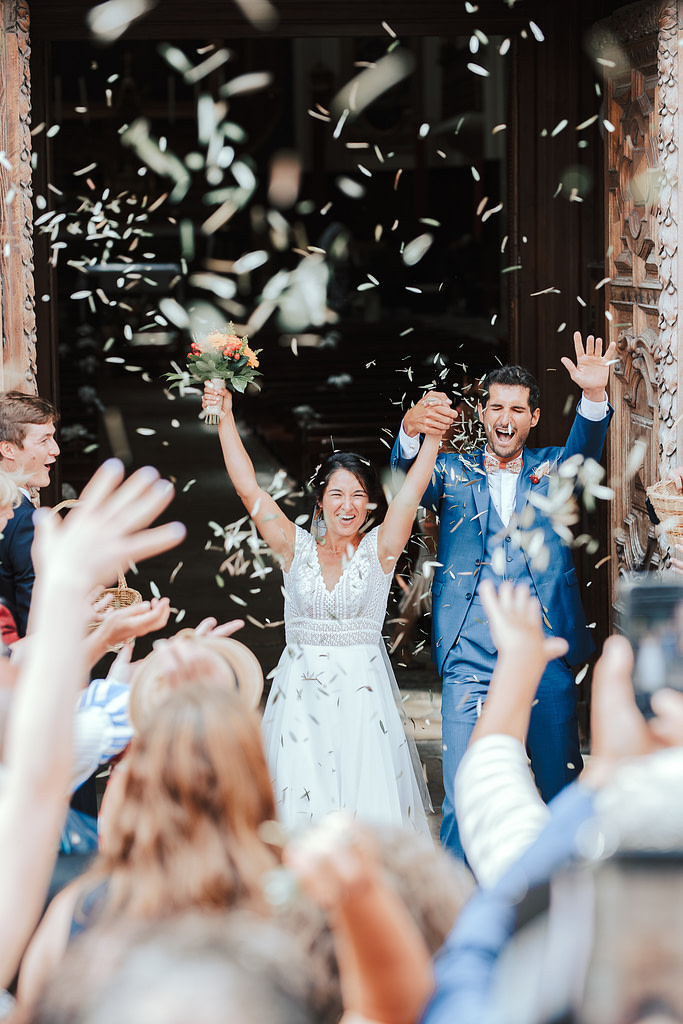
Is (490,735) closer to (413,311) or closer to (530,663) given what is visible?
(530,663)

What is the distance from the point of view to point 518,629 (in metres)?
2.14

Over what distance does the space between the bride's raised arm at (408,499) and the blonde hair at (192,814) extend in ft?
7.56

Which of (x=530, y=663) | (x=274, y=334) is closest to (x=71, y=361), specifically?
(x=274, y=334)

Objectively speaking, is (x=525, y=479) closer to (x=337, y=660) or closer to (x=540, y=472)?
(x=540, y=472)

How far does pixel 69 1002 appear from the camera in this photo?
1.45 m

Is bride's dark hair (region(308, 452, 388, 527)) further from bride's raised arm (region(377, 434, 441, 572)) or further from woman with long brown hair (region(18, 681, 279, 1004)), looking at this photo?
woman with long brown hair (region(18, 681, 279, 1004))

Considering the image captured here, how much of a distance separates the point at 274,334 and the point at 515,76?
53.5 feet

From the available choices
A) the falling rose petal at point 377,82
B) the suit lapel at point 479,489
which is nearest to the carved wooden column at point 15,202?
the suit lapel at point 479,489

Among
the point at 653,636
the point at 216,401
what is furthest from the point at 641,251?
the point at 653,636

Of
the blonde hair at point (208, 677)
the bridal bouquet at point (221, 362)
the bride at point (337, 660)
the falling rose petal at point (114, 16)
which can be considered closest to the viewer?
the blonde hair at point (208, 677)

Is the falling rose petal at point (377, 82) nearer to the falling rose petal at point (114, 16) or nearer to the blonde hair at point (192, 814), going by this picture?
the falling rose petal at point (114, 16)

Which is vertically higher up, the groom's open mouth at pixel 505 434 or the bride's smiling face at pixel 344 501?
the groom's open mouth at pixel 505 434

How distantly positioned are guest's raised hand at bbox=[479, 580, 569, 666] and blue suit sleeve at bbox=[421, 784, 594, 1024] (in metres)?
0.50

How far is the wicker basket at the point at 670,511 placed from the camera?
4.18 metres
